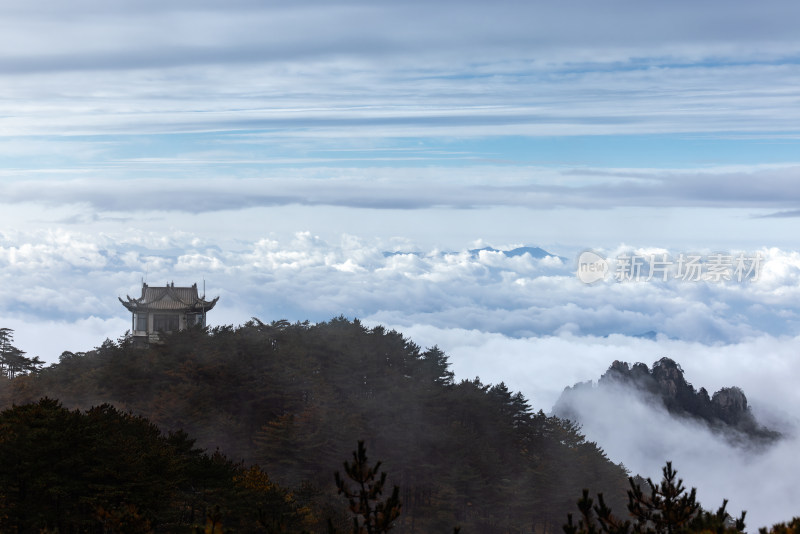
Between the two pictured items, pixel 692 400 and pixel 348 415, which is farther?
pixel 692 400

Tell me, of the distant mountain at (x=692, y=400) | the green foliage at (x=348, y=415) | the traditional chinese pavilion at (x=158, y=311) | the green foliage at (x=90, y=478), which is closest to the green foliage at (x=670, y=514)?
the green foliage at (x=90, y=478)

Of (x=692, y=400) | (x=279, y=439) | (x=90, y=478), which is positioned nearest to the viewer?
(x=90, y=478)

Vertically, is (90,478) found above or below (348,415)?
below

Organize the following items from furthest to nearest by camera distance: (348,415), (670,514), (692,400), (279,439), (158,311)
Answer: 1. (692,400)
2. (158,311)
3. (348,415)
4. (279,439)
5. (670,514)

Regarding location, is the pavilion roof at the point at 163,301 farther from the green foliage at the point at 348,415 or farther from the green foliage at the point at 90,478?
the green foliage at the point at 90,478

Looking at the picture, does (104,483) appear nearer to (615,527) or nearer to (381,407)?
(615,527)

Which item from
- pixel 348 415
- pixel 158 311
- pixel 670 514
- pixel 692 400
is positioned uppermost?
pixel 158 311

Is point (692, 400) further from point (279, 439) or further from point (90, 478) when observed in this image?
point (90, 478)

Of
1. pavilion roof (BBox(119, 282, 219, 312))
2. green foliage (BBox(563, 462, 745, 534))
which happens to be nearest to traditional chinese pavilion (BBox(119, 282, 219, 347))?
pavilion roof (BBox(119, 282, 219, 312))

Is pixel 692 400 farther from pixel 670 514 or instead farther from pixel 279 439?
pixel 670 514

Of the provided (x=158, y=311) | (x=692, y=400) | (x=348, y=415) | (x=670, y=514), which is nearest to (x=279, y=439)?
(x=348, y=415)
